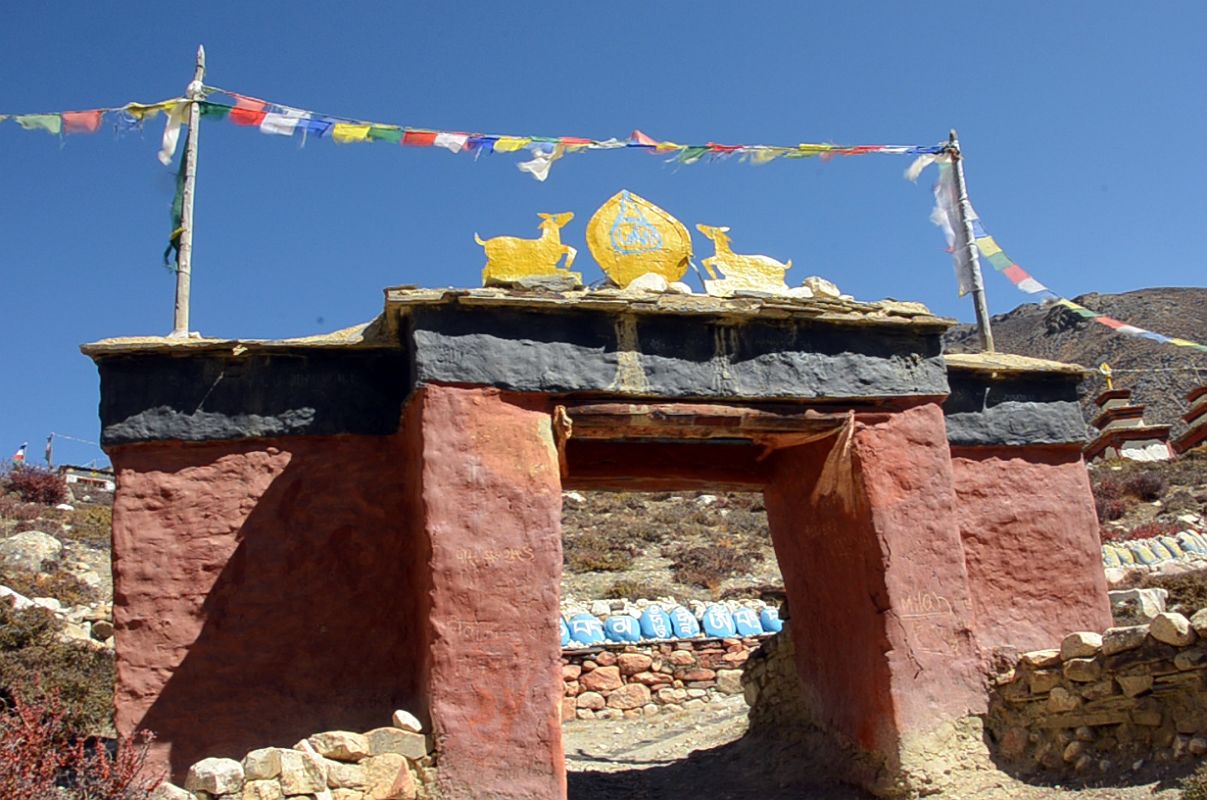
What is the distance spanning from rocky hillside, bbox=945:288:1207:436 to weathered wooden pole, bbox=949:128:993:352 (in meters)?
33.7

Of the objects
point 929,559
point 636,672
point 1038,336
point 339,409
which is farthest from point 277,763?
point 1038,336

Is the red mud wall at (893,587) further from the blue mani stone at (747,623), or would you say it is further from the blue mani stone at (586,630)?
the blue mani stone at (747,623)

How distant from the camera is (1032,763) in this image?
7051mm

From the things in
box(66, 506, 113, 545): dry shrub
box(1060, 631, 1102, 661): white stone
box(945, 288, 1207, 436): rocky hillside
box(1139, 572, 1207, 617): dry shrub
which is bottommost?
box(1060, 631, 1102, 661): white stone

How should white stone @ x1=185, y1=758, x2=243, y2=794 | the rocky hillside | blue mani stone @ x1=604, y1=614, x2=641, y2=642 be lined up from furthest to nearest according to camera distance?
the rocky hillside → blue mani stone @ x1=604, y1=614, x2=641, y2=642 → white stone @ x1=185, y1=758, x2=243, y2=794

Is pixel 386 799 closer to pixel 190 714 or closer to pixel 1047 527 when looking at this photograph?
pixel 190 714

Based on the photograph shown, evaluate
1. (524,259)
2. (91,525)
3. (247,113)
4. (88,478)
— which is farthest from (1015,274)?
(88,478)

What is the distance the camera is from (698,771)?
982cm

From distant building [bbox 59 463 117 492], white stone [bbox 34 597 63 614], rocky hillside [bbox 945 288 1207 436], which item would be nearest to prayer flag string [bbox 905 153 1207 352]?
white stone [bbox 34 597 63 614]

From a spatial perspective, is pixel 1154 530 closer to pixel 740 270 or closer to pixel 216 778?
pixel 740 270

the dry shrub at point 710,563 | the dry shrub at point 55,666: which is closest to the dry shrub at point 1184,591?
the dry shrub at point 710,563

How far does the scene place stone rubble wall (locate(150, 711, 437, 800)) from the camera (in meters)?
5.62

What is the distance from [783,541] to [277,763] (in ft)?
15.8

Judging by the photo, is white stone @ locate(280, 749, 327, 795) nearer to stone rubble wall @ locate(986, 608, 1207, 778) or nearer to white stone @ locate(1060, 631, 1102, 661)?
stone rubble wall @ locate(986, 608, 1207, 778)
